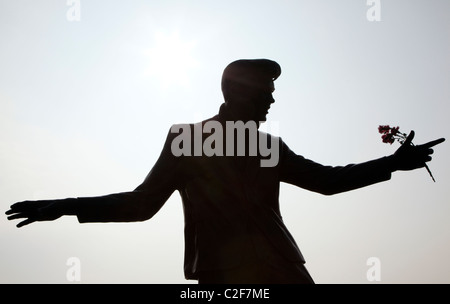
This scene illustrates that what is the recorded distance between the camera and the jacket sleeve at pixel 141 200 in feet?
18.5

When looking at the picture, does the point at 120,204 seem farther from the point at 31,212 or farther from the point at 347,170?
the point at 347,170

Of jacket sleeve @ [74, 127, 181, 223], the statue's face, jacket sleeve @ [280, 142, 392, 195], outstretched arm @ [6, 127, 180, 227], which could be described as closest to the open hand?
outstretched arm @ [6, 127, 180, 227]

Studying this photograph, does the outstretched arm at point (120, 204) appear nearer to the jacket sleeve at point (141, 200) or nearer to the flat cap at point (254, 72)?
the jacket sleeve at point (141, 200)

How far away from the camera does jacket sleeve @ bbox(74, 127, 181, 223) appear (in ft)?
18.5

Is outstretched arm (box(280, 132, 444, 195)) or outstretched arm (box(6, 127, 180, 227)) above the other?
outstretched arm (box(280, 132, 444, 195))

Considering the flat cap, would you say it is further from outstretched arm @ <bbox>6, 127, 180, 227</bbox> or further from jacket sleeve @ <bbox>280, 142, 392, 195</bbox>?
outstretched arm @ <bbox>6, 127, 180, 227</bbox>

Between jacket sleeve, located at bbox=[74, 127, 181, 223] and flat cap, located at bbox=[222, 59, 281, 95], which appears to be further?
flat cap, located at bbox=[222, 59, 281, 95]

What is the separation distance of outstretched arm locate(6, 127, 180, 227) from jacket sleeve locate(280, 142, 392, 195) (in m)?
1.28

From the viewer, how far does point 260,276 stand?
532cm

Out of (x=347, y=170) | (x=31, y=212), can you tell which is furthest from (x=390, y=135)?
(x=31, y=212)

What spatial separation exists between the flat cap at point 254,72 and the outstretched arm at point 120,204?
3.36ft

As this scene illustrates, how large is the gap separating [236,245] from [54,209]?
5.82 feet

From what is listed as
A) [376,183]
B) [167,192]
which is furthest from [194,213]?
[376,183]

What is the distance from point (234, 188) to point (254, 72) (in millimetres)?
1346
